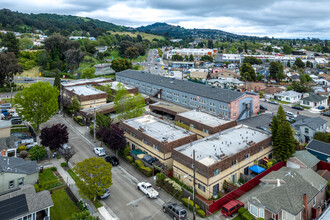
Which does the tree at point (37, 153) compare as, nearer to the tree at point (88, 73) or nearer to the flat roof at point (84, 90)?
the flat roof at point (84, 90)

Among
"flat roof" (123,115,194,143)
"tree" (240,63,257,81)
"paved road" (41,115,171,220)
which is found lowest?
"paved road" (41,115,171,220)

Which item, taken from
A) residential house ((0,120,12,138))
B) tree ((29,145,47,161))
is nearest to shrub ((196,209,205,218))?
tree ((29,145,47,161))

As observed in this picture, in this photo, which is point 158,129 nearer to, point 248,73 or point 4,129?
point 4,129

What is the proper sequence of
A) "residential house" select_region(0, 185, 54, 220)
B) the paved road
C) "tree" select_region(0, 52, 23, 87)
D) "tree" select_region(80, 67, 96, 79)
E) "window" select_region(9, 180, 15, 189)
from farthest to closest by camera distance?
"tree" select_region(80, 67, 96, 79) < "tree" select_region(0, 52, 23, 87) < "window" select_region(9, 180, 15, 189) < the paved road < "residential house" select_region(0, 185, 54, 220)

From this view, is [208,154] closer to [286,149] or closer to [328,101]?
[286,149]

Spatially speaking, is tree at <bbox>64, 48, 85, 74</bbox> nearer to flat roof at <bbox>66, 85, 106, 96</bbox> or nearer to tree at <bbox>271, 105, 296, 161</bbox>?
flat roof at <bbox>66, 85, 106, 96</bbox>

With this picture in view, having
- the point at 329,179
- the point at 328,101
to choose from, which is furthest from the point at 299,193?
the point at 328,101

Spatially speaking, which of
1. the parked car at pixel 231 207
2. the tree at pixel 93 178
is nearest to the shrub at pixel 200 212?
the parked car at pixel 231 207
